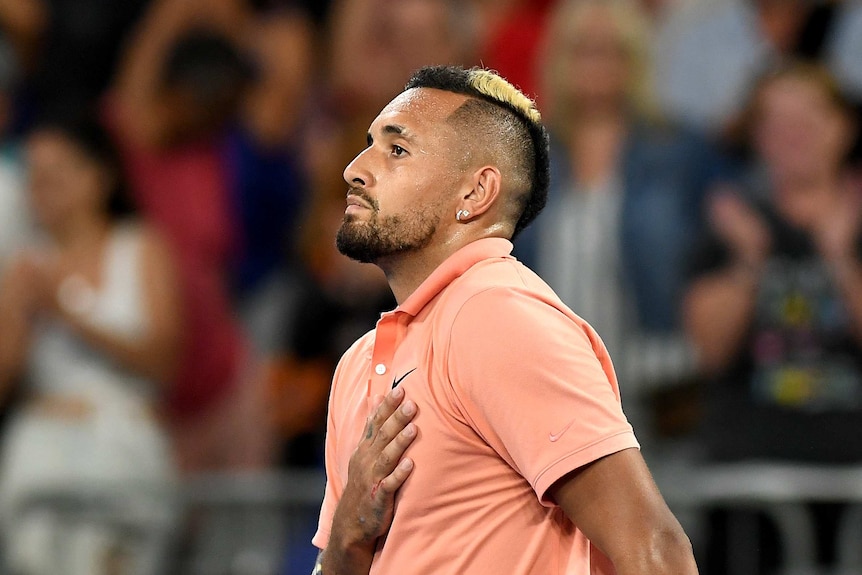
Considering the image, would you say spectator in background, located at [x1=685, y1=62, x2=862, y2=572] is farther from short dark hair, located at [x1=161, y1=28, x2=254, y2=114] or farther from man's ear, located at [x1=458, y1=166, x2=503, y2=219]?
man's ear, located at [x1=458, y1=166, x2=503, y2=219]

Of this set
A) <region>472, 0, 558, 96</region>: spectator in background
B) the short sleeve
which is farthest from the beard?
<region>472, 0, 558, 96</region>: spectator in background

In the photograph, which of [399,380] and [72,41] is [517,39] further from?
[399,380]

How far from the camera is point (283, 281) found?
23.2 ft

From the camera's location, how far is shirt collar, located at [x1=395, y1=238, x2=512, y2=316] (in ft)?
8.89

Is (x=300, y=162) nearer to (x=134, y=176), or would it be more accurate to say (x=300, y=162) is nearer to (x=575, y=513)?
(x=134, y=176)

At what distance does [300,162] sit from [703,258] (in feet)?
8.08

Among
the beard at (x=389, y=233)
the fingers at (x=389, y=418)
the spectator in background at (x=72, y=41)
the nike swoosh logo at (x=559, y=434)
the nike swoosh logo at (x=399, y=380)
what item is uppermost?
the spectator in background at (x=72, y=41)

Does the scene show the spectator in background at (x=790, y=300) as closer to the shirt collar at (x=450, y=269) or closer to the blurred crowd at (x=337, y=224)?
the blurred crowd at (x=337, y=224)

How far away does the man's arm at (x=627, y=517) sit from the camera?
7.67ft

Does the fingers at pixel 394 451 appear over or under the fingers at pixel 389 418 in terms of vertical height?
under

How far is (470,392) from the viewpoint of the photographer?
2.48 m

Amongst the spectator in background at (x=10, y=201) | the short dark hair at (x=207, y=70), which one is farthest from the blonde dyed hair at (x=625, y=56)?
the spectator in background at (x=10, y=201)

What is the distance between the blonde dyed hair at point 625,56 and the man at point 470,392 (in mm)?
3632

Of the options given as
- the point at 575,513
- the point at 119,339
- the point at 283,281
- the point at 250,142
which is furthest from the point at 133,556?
the point at 575,513
